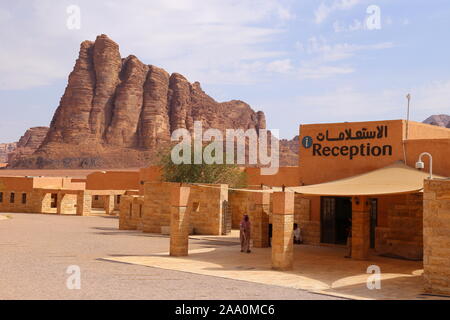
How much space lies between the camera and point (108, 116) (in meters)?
93.8

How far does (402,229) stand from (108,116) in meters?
83.1

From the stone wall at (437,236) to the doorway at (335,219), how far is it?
25.5ft

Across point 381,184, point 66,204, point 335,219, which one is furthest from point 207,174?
point 381,184

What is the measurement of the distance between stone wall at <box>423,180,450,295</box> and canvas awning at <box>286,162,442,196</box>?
6.24ft

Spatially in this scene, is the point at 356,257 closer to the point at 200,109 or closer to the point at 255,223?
the point at 255,223

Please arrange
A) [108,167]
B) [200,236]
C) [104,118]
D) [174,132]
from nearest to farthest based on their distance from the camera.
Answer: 1. [200,236]
2. [108,167]
3. [104,118]
4. [174,132]

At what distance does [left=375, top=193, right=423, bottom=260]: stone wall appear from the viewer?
52.1ft

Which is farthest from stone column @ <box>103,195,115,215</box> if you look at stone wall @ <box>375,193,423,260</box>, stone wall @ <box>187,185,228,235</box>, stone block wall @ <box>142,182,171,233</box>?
stone wall @ <box>375,193,423,260</box>

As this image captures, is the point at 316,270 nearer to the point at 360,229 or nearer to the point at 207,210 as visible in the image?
the point at 360,229

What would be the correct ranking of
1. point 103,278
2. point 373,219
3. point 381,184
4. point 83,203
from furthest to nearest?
1. point 83,203
2. point 373,219
3. point 381,184
4. point 103,278

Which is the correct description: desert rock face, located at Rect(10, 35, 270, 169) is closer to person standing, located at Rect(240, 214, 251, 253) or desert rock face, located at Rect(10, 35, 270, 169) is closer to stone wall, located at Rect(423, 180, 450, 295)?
person standing, located at Rect(240, 214, 251, 253)

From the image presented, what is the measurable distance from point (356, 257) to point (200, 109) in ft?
324

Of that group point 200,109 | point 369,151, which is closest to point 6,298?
point 369,151
